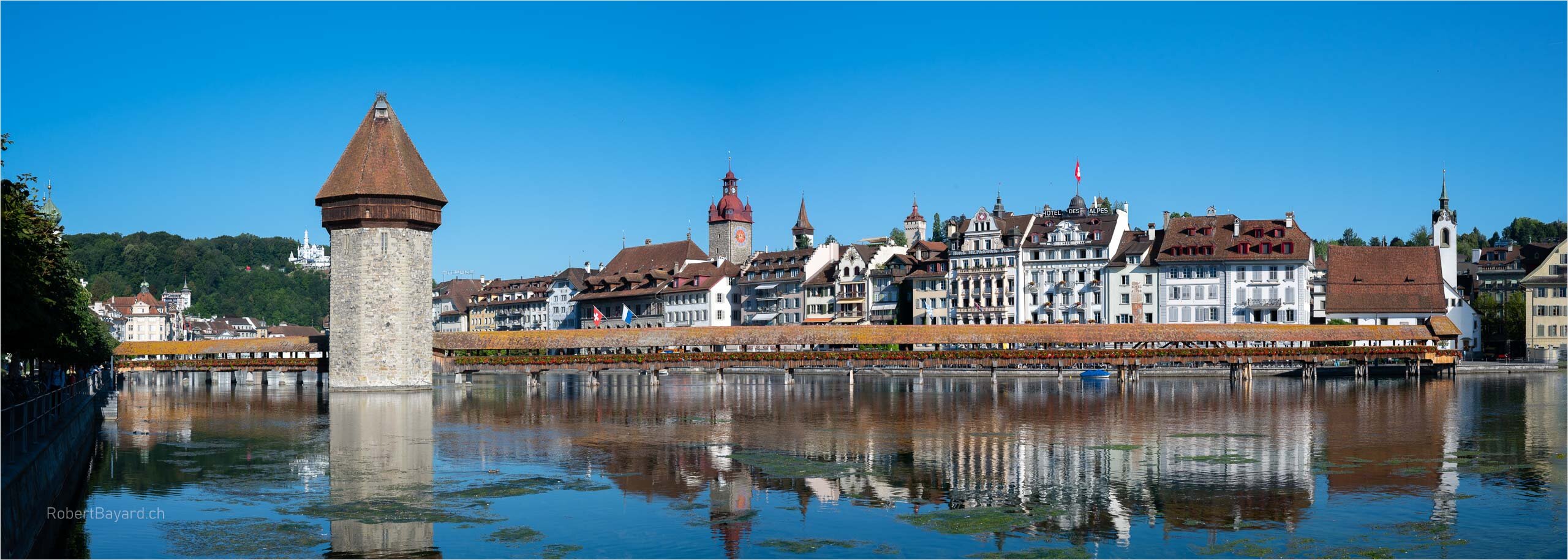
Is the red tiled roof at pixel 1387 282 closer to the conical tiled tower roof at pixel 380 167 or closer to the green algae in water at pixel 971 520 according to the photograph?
the conical tiled tower roof at pixel 380 167

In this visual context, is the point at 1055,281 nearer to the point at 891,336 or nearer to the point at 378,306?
the point at 891,336

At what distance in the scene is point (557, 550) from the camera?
719 inches

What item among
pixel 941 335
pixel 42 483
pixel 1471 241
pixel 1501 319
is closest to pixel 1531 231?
pixel 1471 241

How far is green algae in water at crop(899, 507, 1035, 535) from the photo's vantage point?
63.1 feet

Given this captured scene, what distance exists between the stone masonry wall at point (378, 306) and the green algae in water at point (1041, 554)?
41.7m

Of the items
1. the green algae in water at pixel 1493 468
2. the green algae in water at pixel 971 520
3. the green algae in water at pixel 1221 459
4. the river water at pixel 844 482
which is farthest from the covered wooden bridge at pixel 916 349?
the green algae in water at pixel 971 520

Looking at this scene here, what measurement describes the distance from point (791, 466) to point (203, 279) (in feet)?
579

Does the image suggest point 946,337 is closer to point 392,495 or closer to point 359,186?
point 359,186

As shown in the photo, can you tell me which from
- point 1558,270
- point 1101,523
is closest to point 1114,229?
point 1558,270

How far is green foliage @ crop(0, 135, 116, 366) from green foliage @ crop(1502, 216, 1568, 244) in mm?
126331

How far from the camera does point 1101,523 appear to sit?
19625 millimetres

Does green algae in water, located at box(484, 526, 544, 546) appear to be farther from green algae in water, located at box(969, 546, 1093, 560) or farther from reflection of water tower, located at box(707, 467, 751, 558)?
green algae in water, located at box(969, 546, 1093, 560)

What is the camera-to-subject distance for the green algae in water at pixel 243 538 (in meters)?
18.0

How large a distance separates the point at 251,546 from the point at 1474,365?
66.2 metres
